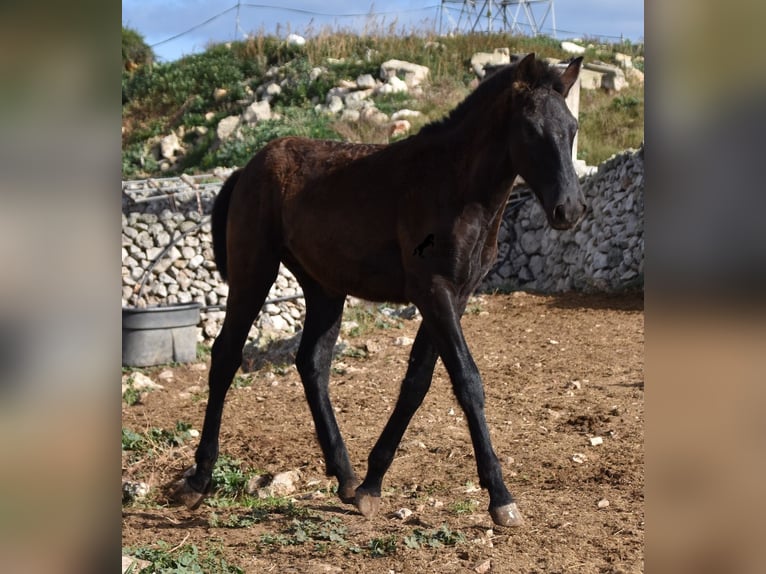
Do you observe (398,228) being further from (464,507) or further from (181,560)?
(181,560)

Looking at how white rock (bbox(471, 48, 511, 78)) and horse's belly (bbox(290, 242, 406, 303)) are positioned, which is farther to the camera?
white rock (bbox(471, 48, 511, 78))

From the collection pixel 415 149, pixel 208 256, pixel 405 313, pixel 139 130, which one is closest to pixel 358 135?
pixel 208 256

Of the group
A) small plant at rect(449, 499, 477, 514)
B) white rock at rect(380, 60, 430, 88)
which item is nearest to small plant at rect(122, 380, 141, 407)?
small plant at rect(449, 499, 477, 514)

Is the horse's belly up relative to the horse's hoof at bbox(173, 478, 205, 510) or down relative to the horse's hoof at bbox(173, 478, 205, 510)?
up

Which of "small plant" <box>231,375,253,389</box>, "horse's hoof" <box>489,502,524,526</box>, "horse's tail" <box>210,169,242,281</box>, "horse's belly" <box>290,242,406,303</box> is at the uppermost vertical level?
"horse's tail" <box>210,169,242,281</box>

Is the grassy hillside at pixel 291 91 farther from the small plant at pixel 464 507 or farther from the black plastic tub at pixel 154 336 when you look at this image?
the small plant at pixel 464 507

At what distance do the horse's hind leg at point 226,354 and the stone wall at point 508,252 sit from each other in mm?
6680

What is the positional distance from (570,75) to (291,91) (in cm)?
1897

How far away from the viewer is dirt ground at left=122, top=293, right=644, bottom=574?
12.9 feet

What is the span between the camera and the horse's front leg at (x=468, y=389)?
388 centimetres

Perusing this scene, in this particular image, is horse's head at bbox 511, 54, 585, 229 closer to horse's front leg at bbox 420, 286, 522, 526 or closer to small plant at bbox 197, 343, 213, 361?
horse's front leg at bbox 420, 286, 522, 526

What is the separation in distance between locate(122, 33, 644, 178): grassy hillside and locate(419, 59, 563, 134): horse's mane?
1276 cm

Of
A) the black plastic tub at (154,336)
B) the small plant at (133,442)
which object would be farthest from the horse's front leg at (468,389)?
the black plastic tub at (154,336)

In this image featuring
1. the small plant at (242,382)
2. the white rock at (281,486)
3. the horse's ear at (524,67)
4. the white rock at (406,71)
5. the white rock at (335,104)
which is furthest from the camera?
the white rock at (406,71)
